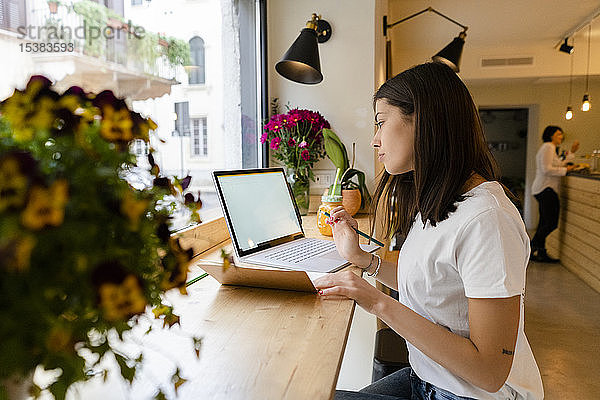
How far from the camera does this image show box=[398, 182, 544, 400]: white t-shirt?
0.96 m

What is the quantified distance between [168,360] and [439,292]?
1.84ft

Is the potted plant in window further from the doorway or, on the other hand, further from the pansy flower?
the doorway

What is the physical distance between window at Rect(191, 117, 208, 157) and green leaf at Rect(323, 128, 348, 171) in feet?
2.10

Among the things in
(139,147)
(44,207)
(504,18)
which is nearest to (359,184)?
(139,147)

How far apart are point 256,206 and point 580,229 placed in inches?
175

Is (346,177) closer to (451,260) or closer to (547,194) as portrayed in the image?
(451,260)

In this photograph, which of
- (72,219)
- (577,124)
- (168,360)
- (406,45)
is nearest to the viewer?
(72,219)

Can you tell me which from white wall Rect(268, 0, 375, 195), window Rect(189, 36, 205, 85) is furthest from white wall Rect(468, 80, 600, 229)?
window Rect(189, 36, 205, 85)

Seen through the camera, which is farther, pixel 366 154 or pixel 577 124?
pixel 577 124

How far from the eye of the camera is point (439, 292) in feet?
3.54

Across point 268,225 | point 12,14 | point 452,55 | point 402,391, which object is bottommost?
point 402,391

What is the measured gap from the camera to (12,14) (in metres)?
1.04

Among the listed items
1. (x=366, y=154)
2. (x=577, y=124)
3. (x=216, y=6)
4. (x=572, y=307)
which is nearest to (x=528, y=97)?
(x=577, y=124)

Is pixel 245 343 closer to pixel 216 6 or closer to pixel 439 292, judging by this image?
pixel 439 292
